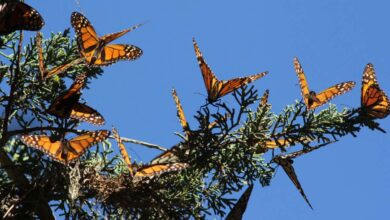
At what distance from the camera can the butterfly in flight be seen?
207 inches

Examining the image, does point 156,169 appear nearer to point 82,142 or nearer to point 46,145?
point 82,142

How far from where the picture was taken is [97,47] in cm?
589

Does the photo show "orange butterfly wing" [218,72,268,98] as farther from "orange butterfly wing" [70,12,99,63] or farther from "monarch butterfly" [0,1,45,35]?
"monarch butterfly" [0,1,45,35]

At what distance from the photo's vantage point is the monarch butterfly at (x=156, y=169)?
468 centimetres

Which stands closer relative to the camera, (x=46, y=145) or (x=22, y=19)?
(x=46, y=145)

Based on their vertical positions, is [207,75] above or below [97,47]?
below

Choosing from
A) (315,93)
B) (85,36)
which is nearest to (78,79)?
(85,36)

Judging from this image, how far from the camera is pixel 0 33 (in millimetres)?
5234

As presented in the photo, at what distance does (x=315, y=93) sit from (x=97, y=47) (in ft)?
6.68

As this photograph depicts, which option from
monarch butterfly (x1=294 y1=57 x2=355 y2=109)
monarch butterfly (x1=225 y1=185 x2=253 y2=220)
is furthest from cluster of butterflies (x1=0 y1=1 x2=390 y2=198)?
monarch butterfly (x1=225 y1=185 x2=253 y2=220)

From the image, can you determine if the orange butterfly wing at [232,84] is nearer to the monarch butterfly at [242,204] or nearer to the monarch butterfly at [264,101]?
the monarch butterfly at [264,101]

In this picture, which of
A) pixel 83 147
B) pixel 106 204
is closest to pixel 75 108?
pixel 83 147

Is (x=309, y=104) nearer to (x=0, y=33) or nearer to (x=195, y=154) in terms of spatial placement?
(x=195, y=154)

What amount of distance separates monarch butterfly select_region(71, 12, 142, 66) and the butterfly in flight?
68cm
